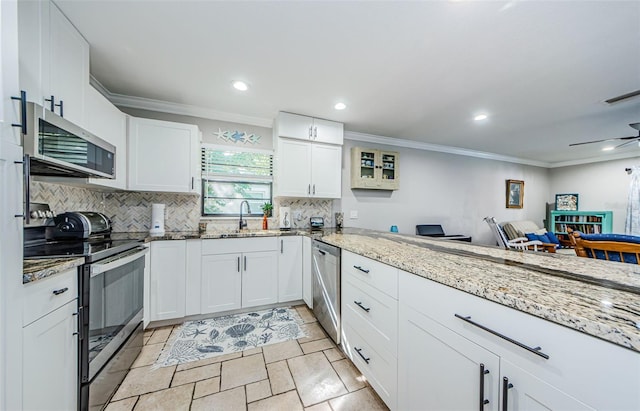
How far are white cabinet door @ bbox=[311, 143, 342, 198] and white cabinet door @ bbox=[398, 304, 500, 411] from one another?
209 cm

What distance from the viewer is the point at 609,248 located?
171cm

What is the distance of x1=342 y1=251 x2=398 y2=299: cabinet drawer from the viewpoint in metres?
1.28

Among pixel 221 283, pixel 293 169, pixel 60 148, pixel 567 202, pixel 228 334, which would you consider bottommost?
pixel 228 334

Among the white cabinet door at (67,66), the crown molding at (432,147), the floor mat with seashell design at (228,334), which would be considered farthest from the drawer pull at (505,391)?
the crown molding at (432,147)

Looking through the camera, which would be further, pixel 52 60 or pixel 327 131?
pixel 327 131

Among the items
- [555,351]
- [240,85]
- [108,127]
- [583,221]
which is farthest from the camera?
[583,221]

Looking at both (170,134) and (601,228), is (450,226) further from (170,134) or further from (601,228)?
(170,134)

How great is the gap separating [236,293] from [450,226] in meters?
4.09

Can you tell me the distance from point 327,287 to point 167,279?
1.56 meters

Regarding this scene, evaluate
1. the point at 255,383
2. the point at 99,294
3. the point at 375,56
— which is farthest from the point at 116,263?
the point at 375,56

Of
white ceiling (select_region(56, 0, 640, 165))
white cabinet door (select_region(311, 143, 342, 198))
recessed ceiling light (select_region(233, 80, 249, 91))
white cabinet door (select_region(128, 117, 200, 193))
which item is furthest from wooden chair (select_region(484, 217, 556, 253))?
white cabinet door (select_region(128, 117, 200, 193))

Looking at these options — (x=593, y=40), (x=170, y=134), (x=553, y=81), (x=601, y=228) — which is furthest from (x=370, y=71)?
(x=601, y=228)

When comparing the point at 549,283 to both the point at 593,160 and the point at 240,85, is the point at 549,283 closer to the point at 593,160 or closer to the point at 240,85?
the point at 240,85

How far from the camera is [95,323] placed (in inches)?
50.0
